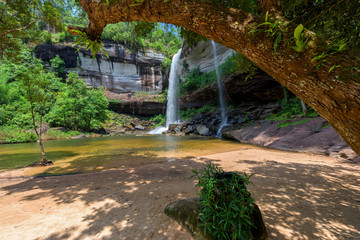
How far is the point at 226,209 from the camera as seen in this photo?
5.11 feet

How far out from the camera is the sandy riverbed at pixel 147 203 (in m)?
1.79

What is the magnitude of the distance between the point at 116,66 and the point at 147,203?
33.4 meters

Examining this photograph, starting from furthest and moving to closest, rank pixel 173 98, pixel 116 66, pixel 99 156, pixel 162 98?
1. pixel 116 66
2. pixel 162 98
3. pixel 173 98
4. pixel 99 156

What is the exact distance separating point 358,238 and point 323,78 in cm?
186

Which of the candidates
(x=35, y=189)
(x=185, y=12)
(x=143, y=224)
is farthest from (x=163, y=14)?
(x=35, y=189)

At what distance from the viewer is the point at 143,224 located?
193 cm

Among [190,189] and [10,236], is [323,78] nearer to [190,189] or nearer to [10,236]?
[190,189]

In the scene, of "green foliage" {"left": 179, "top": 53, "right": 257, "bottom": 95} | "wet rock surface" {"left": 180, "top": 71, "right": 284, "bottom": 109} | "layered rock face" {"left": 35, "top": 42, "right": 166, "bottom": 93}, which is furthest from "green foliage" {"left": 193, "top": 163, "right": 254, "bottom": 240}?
"layered rock face" {"left": 35, "top": 42, "right": 166, "bottom": 93}

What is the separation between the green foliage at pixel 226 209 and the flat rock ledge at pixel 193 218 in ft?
0.26

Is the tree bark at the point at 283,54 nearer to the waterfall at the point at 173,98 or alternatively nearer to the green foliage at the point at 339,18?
the green foliage at the point at 339,18

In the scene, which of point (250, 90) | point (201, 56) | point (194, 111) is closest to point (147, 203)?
point (250, 90)

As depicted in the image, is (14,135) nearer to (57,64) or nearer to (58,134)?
(58,134)

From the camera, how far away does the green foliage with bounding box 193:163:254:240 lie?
1479 millimetres

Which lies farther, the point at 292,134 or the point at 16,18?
the point at 292,134
